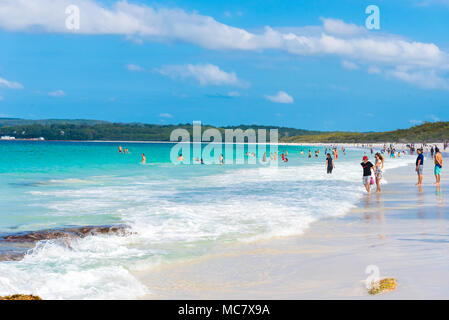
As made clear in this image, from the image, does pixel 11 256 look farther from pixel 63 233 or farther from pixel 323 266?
pixel 323 266

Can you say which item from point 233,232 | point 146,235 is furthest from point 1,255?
point 233,232

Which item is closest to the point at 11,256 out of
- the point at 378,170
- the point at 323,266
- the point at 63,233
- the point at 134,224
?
the point at 63,233

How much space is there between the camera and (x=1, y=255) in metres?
9.77

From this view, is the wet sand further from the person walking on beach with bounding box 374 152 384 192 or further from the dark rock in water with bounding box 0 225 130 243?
the person walking on beach with bounding box 374 152 384 192

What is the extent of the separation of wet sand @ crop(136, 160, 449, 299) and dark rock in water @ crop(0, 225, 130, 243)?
3557 millimetres

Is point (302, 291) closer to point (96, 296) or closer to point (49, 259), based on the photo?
point (96, 296)

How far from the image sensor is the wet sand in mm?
6934

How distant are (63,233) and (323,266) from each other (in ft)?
22.7

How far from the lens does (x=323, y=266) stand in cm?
836

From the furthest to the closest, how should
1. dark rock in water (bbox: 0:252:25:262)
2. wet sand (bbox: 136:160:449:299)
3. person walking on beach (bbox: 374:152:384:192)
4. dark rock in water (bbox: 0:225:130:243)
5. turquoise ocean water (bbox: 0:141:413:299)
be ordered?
person walking on beach (bbox: 374:152:384:192)
dark rock in water (bbox: 0:225:130:243)
dark rock in water (bbox: 0:252:25:262)
turquoise ocean water (bbox: 0:141:413:299)
wet sand (bbox: 136:160:449:299)

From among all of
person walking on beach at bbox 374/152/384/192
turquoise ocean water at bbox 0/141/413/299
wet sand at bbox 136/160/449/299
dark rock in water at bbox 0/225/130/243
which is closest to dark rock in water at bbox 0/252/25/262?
turquoise ocean water at bbox 0/141/413/299

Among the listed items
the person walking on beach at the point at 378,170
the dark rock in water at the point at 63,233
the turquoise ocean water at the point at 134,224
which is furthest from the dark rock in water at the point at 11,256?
the person walking on beach at the point at 378,170

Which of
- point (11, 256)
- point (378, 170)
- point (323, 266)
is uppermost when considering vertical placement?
point (378, 170)

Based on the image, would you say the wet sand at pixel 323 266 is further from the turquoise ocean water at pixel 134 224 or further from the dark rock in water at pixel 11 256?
the dark rock in water at pixel 11 256
